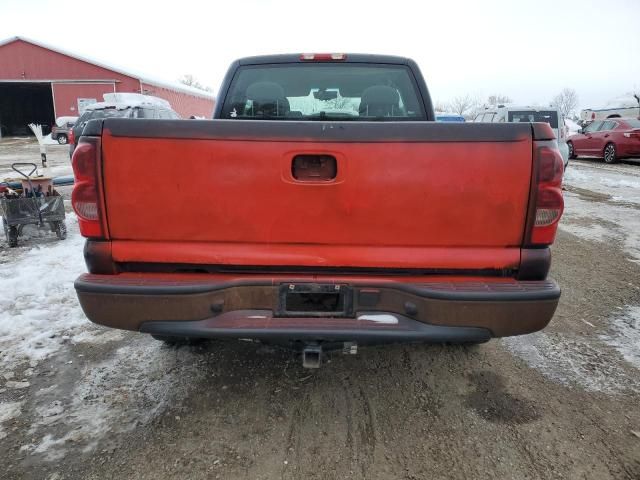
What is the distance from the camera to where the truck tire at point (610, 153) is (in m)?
16.7

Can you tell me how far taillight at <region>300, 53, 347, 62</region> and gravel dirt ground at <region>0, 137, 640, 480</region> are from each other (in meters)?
2.32

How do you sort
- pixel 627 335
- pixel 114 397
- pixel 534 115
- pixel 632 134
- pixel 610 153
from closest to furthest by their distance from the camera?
pixel 114 397 < pixel 627 335 < pixel 534 115 < pixel 632 134 < pixel 610 153

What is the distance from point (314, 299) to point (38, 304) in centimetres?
301

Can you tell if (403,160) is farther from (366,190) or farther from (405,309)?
(405,309)

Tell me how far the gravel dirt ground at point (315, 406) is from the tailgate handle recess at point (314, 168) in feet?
4.47

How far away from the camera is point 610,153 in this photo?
1691cm

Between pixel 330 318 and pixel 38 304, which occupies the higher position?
pixel 330 318

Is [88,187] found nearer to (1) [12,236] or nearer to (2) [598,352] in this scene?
(2) [598,352]

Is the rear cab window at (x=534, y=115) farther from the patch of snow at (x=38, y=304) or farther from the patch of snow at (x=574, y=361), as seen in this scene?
the patch of snow at (x=38, y=304)

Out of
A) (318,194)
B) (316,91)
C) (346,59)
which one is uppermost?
(346,59)

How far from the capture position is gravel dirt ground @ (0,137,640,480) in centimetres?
232

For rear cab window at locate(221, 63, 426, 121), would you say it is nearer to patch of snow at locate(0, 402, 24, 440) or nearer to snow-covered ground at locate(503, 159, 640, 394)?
snow-covered ground at locate(503, 159, 640, 394)

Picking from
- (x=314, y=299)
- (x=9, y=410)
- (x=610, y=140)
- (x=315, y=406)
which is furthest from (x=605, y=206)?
(x=9, y=410)

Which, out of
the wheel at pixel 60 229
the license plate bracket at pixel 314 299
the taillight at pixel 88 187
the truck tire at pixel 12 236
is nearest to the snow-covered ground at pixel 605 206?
the license plate bracket at pixel 314 299
